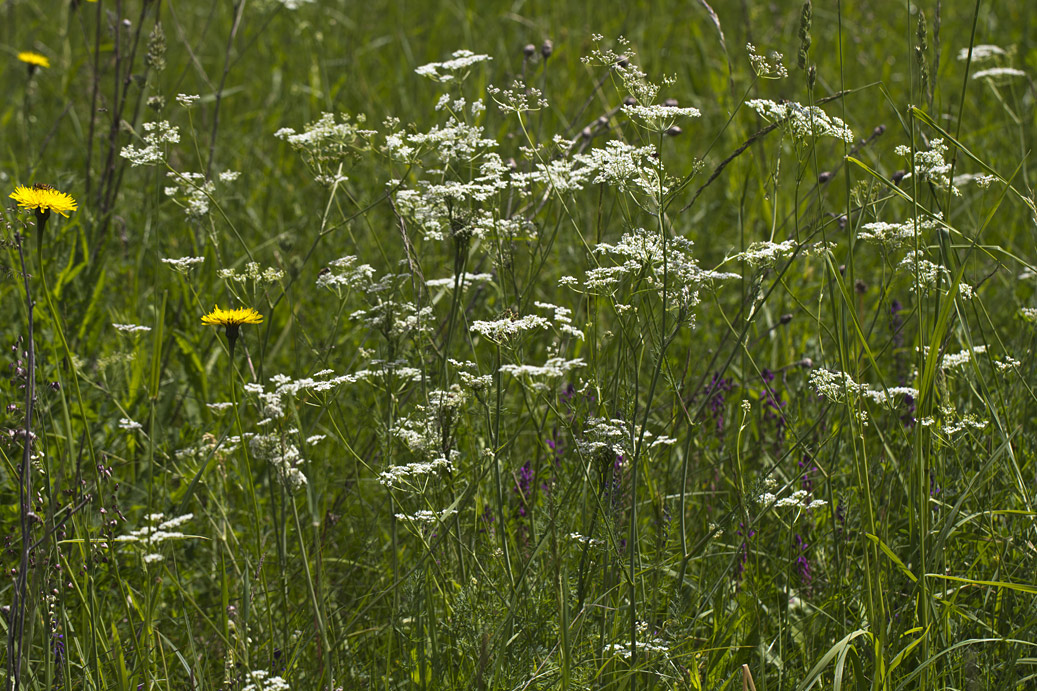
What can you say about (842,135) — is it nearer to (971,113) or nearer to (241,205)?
(241,205)

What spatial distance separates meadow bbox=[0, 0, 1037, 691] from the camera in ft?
5.11

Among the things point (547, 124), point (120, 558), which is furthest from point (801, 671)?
point (547, 124)

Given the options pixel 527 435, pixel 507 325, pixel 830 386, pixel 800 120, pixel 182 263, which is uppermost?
pixel 800 120

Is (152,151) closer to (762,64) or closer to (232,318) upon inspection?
(232,318)

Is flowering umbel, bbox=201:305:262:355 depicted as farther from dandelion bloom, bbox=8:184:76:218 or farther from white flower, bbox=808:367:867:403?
white flower, bbox=808:367:867:403

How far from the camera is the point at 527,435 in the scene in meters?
2.70

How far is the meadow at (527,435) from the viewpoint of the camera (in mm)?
1557

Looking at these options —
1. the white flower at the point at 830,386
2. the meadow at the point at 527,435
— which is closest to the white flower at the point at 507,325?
the meadow at the point at 527,435

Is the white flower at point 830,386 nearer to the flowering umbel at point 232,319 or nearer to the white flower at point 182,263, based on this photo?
the flowering umbel at point 232,319

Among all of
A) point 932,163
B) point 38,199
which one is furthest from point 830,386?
point 38,199

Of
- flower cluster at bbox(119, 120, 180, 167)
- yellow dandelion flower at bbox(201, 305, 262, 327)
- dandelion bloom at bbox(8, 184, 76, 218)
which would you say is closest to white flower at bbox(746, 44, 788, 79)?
yellow dandelion flower at bbox(201, 305, 262, 327)

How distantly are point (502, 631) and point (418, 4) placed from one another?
5.62 meters

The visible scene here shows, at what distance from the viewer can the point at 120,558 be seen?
2186mm

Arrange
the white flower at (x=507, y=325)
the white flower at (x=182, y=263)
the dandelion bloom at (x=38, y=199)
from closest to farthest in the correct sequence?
the dandelion bloom at (x=38, y=199), the white flower at (x=507, y=325), the white flower at (x=182, y=263)
